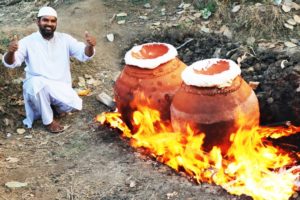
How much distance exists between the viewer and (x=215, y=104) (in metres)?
4.88

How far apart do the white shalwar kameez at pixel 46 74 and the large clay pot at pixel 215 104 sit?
193cm

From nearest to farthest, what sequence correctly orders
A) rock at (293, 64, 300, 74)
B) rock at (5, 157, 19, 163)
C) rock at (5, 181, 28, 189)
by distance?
rock at (5, 181, 28, 189) < rock at (293, 64, 300, 74) < rock at (5, 157, 19, 163)

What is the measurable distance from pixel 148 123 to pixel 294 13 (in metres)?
3.97

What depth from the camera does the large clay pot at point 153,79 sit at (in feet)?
17.9

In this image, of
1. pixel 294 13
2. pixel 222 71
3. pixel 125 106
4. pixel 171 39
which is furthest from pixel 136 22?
pixel 222 71

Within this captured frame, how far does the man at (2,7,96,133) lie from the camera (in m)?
6.30

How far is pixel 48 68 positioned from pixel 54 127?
2.48ft

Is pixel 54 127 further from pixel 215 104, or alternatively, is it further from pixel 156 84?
pixel 215 104

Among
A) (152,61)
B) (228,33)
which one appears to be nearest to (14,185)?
(152,61)

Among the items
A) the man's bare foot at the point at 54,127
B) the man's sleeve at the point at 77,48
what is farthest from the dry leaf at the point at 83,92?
the man's bare foot at the point at 54,127

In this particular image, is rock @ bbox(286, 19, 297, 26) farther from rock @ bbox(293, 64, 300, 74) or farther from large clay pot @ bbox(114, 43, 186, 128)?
large clay pot @ bbox(114, 43, 186, 128)

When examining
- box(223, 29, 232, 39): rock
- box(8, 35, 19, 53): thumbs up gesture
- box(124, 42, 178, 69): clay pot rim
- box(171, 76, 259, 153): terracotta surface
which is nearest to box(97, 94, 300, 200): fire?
box(171, 76, 259, 153): terracotta surface

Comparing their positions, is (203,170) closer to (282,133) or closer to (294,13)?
(282,133)

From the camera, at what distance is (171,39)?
8250 mm
